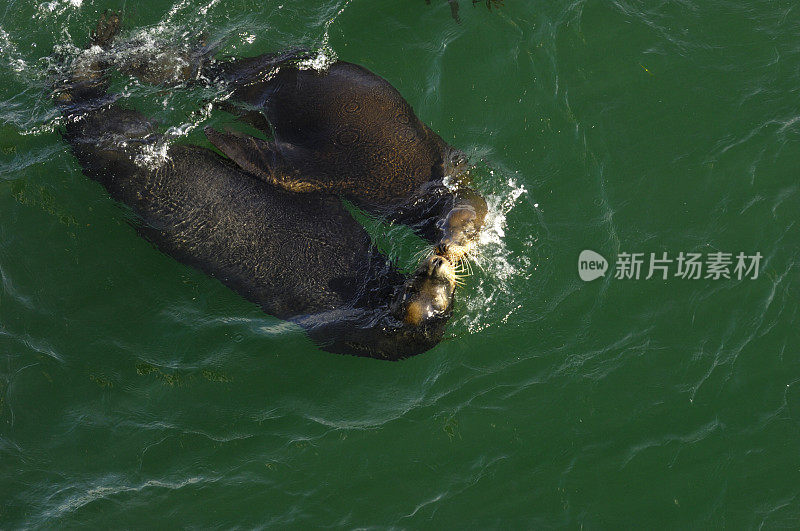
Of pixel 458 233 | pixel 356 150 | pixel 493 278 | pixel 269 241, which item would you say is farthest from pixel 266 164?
pixel 493 278

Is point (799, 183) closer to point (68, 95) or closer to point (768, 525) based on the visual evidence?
point (768, 525)

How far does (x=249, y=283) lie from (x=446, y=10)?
14.4 feet

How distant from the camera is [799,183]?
8734 millimetres

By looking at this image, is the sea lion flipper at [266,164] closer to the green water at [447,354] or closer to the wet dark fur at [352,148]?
the wet dark fur at [352,148]

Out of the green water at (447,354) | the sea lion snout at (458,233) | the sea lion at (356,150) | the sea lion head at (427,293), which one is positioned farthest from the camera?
the green water at (447,354)

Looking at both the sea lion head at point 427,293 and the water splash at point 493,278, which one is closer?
the sea lion head at point 427,293

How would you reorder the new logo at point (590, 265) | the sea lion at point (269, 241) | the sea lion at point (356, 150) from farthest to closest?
the new logo at point (590, 265), the sea lion at point (356, 150), the sea lion at point (269, 241)

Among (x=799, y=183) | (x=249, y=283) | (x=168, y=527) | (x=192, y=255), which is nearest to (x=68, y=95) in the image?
(x=192, y=255)

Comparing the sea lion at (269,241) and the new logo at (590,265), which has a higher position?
the sea lion at (269,241)

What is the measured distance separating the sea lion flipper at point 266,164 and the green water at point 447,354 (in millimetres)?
557

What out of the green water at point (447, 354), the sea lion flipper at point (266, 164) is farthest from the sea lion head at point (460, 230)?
the sea lion flipper at point (266, 164)

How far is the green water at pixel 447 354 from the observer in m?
7.94

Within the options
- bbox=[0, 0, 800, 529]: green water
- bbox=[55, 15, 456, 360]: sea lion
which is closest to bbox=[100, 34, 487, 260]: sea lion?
bbox=[55, 15, 456, 360]: sea lion

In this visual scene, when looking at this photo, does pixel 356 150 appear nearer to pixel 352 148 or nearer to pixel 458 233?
pixel 352 148
